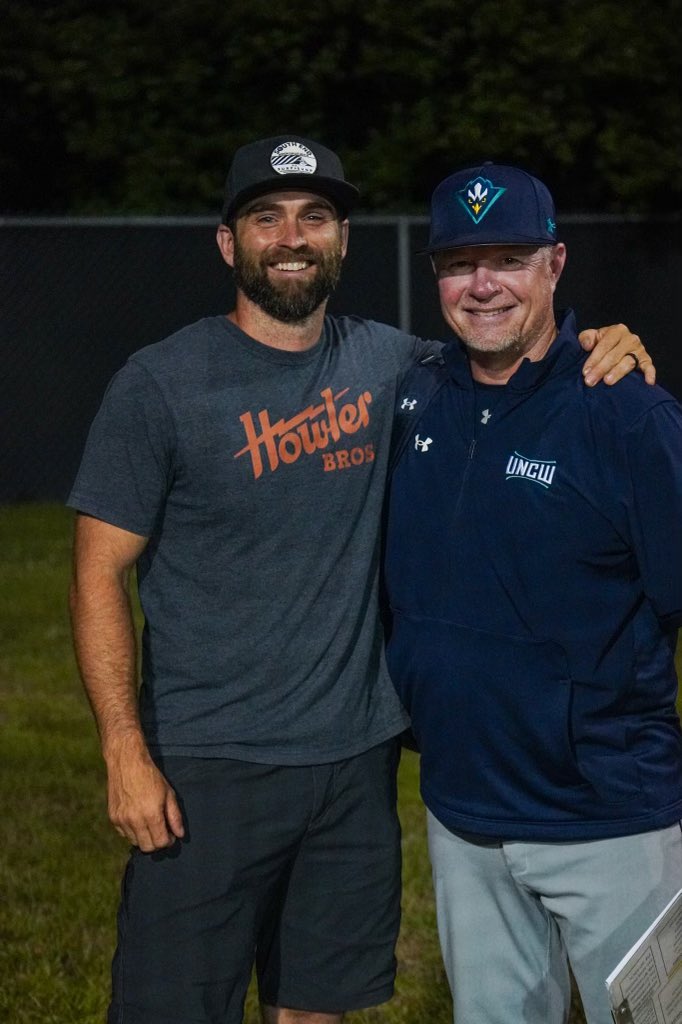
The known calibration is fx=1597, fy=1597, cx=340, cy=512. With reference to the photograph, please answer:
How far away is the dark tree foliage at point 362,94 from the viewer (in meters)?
15.3

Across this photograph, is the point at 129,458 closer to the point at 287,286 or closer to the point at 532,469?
the point at 287,286

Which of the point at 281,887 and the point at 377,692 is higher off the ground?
the point at 377,692

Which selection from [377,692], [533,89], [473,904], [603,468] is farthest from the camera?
[533,89]

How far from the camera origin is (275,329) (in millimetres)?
3533

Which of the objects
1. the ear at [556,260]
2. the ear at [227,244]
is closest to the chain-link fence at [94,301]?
the ear at [227,244]

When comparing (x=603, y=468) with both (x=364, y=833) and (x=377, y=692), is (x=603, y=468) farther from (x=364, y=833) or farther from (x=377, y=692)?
(x=364, y=833)

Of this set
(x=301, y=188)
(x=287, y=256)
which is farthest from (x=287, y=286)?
(x=301, y=188)

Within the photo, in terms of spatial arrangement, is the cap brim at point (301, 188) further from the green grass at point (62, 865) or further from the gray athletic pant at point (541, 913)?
the green grass at point (62, 865)

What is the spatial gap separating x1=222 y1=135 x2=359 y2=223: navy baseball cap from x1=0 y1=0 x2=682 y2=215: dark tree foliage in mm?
11776

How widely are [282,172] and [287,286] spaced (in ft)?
0.85

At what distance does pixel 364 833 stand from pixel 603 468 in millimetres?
1085

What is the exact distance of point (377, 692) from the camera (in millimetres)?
3598

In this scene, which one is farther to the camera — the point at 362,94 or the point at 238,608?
the point at 362,94

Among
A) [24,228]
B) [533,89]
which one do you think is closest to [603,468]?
[24,228]
